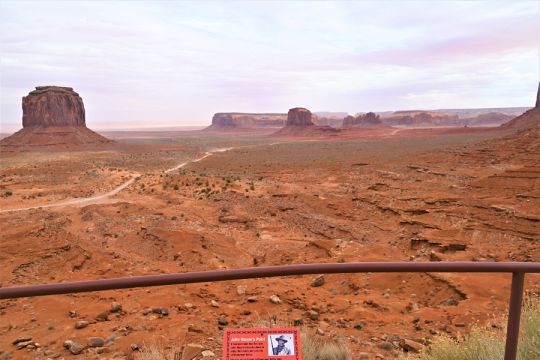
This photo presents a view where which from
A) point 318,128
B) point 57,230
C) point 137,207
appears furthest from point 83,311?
point 318,128

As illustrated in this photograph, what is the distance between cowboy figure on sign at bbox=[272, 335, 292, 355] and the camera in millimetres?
2848

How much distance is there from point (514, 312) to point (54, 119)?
307 ft

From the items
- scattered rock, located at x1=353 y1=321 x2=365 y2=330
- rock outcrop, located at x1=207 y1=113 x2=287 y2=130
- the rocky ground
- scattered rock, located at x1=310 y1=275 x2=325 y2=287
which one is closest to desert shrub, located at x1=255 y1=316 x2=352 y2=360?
the rocky ground

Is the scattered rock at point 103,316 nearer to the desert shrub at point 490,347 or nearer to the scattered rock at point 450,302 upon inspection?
the desert shrub at point 490,347

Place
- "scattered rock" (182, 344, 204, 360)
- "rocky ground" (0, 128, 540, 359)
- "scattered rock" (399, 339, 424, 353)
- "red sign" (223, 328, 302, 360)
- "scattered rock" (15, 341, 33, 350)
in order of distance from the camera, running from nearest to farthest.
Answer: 1. "red sign" (223, 328, 302, 360)
2. "scattered rock" (182, 344, 204, 360)
3. "scattered rock" (399, 339, 424, 353)
4. "scattered rock" (15, 341, 33, 350)
5. "rocky ground" (0, 128, 540, 359)

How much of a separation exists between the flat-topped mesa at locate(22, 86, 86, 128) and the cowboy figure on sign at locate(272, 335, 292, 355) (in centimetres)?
9180

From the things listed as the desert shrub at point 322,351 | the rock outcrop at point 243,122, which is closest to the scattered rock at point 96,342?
the desert shrub at point 322,351

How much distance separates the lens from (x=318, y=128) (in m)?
122

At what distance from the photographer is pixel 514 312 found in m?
2.75

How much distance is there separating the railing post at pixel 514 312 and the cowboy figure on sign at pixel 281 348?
5.15ft

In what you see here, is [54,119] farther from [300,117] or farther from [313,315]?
[313,315]

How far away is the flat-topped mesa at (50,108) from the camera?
82.1 m

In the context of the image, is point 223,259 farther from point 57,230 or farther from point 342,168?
point 342,168

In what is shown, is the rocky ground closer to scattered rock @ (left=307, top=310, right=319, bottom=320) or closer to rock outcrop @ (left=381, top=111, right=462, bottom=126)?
scattered rock @ (left=307, top=310, right=319, bottom=320)
